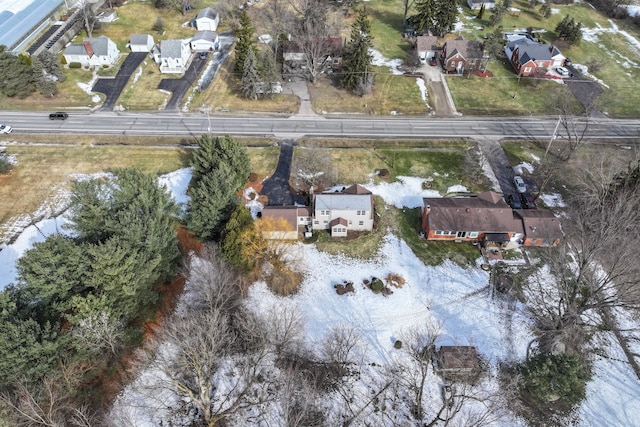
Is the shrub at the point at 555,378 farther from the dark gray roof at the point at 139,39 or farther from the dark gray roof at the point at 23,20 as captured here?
the dark gray roof at the point at 23,20

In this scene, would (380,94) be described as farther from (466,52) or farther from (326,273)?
(326,273)

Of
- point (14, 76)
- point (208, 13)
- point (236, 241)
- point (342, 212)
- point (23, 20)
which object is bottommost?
point (14, 76)

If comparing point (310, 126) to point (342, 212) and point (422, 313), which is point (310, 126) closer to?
point (342, 212)

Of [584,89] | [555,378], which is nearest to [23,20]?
[555,378]

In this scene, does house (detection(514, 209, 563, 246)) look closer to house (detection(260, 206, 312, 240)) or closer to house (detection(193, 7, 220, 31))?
house (detection(260, 206, 312, 240))

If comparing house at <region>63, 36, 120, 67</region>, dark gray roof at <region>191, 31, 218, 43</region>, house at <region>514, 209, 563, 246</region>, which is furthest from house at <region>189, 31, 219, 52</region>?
house at <region>514, 209, 563, 246</region>

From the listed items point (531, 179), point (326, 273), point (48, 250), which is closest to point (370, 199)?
point (326, 273)

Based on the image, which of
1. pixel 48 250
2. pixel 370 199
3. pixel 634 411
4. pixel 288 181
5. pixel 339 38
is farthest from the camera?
pixel 339 38
